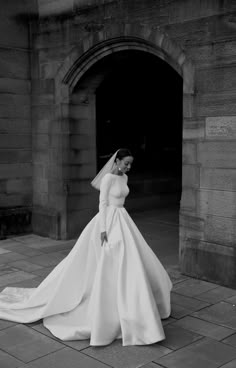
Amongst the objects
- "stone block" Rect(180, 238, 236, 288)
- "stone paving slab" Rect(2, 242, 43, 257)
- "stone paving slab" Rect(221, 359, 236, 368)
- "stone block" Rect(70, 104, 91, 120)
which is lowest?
"stone paving slab" Rect(221, 359, 236, 368)

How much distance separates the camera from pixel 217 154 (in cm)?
720

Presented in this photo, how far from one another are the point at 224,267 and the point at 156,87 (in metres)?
6.64

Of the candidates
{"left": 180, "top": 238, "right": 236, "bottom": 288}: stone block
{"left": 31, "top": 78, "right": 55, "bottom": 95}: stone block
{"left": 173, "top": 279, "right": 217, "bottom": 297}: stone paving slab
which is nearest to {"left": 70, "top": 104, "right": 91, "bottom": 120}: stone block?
{"left": 31, "top": 78, "right": 55, "bottom": 95}: stone block

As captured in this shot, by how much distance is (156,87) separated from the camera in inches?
502

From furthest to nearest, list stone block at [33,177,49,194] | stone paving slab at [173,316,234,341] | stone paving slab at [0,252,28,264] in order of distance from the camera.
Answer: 1. stone block at [33,177,49,194]
2. stone paving slab at [0,252,28,264]
3. stone paving slab at [173,316,234,341]

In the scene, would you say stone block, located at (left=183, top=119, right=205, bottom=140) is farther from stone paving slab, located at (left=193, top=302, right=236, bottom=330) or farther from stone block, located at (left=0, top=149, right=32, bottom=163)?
stone block, located at (left=0, top=149, right=32, bottom=163)

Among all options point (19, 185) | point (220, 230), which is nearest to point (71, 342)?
point (220, 230)

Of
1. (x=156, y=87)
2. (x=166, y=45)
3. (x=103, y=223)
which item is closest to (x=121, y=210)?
(x=103, y=223)

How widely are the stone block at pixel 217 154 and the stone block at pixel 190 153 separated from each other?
76 mm

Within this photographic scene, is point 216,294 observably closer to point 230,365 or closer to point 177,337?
point 177,337

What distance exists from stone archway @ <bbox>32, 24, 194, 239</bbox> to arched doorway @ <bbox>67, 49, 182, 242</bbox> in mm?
24

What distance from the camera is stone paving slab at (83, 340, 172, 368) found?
4.87 m

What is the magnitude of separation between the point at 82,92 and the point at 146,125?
10.9 feet

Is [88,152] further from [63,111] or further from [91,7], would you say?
[91,7]
